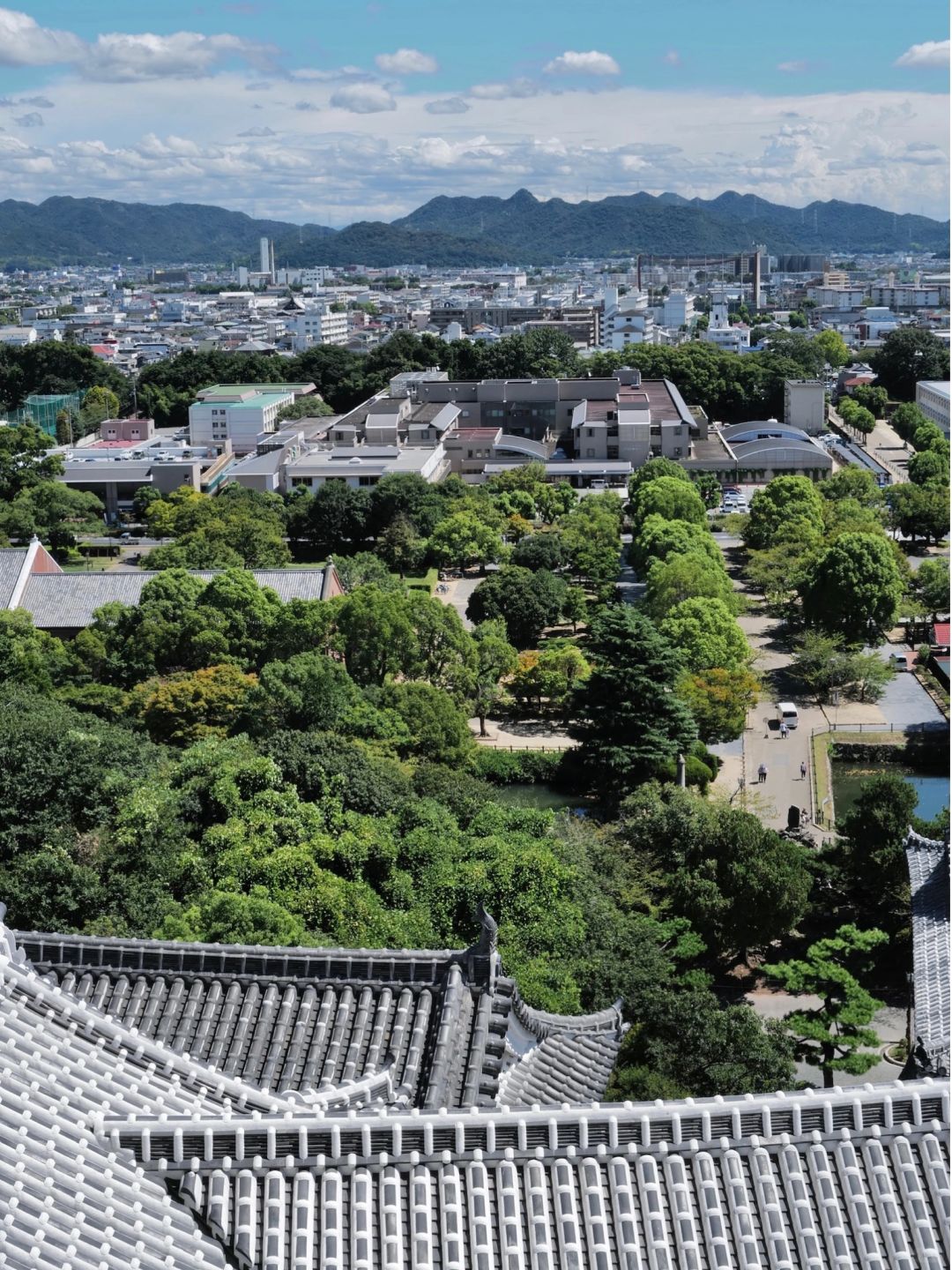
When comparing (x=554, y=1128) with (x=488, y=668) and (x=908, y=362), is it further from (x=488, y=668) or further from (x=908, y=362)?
(x=908, y=362)

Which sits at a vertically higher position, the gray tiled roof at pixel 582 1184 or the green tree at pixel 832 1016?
the gray tiled roof at pixel 582 1184

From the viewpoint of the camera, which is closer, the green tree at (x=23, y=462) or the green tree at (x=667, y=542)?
the green tree at (x=667, y=542)

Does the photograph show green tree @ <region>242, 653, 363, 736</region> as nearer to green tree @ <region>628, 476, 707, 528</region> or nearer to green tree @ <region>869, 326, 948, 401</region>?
green tree @ <region>628, 476, 707, 528</region>

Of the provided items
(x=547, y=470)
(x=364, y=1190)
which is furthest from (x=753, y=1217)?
(x=547, y=470)

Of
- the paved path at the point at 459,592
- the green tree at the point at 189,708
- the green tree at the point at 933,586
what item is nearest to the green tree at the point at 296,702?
the green tree at the point at 189,708

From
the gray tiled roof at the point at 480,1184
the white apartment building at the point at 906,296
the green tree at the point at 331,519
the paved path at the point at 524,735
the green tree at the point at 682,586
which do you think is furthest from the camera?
the white apartment building at the point at 906,296

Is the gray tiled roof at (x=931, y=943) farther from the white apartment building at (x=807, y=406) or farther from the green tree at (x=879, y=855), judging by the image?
the white apartment building at (x=807, y=406)
